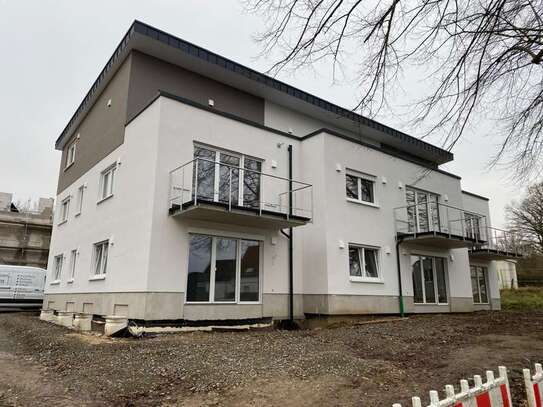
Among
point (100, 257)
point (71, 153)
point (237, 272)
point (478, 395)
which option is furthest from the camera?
point (71, 153)

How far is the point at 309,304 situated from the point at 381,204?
14.7 ft

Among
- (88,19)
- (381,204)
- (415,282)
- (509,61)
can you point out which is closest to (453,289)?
(415,282)

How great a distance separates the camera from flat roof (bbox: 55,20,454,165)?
12.4 meters

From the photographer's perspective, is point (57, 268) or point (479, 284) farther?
point (479, 284)

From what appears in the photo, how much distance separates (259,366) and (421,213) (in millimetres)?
11340

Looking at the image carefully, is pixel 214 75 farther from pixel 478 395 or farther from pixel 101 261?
pixel 478 395

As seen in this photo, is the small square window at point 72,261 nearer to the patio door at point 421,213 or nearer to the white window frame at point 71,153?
the white window frame at point 71,153

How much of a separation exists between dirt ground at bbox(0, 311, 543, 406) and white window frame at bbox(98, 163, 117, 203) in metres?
5.00

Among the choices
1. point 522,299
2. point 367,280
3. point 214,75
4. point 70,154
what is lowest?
point 522,299

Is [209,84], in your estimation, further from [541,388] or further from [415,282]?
[541,388]

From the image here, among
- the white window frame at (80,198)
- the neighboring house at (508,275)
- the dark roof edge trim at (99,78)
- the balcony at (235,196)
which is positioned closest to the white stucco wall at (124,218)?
the white window frame at (80,198)

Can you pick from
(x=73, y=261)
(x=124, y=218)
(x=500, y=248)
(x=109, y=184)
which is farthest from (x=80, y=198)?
(x=500, y=248)

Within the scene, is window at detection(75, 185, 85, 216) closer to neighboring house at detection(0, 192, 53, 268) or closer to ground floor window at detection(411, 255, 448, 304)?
ground floor window at detection(411, 255, 448, 304)

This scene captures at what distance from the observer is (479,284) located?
19172 mm
